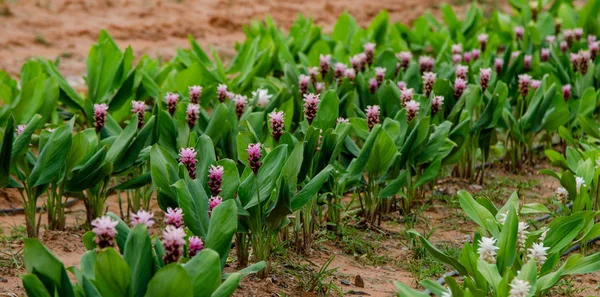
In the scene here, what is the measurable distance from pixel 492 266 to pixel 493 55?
10.5 feet

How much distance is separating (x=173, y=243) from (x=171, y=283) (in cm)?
10

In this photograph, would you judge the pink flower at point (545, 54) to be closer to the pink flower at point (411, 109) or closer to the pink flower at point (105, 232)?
the pink flower at point (411, 109)

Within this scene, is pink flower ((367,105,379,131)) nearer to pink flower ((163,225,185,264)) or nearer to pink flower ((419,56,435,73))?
pink flower ((419,56,435,73))

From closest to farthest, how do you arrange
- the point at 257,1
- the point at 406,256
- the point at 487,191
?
1. the point at 406,256
2. the point at 487,191
3. the point at 257,1

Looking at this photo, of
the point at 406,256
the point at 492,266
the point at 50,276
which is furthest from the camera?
the point at 406,256

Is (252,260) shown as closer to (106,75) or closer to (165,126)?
(165,126)

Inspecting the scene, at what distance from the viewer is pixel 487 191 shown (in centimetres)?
460

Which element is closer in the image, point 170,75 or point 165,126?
point 165,126

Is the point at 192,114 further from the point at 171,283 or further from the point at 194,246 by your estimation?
the point at 171,283

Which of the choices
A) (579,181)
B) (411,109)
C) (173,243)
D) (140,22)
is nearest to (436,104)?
(411,109)

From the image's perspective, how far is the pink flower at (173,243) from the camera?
7.59ft

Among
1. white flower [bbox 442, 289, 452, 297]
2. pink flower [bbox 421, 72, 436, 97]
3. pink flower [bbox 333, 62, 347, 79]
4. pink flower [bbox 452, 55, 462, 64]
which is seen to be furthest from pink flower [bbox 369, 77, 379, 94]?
white flower [bbox 442, 289, 452, 297]

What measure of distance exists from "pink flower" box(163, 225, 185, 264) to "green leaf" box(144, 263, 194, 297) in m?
0.05

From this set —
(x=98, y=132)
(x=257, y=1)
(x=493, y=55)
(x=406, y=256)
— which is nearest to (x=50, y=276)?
(x=98, y=132)
